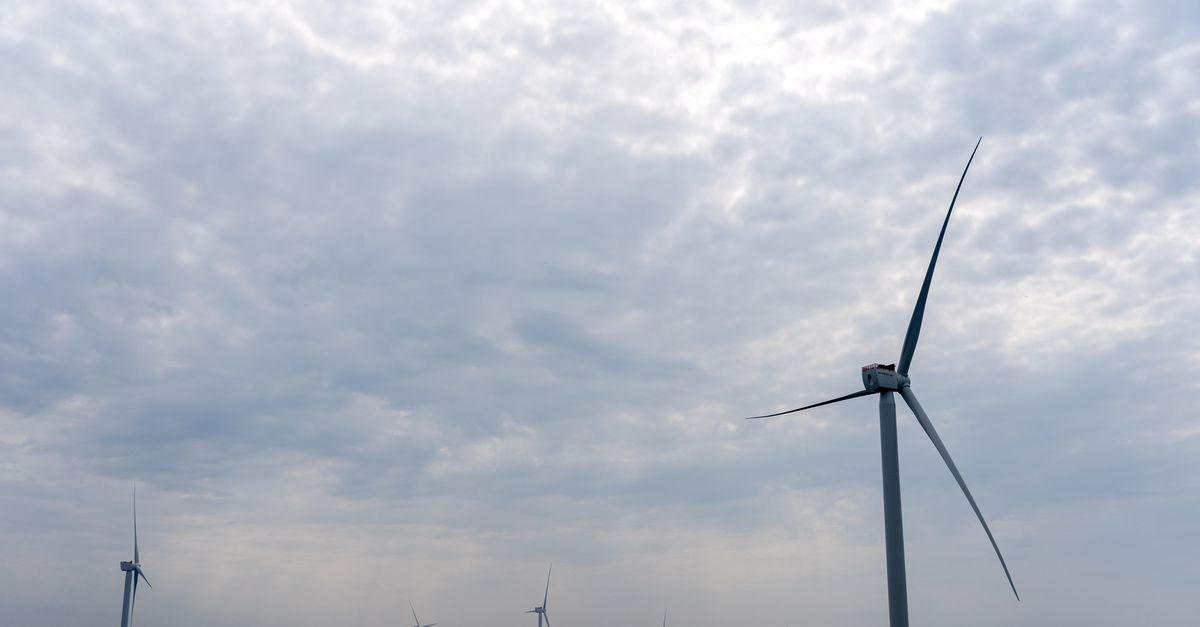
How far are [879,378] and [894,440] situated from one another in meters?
6.19

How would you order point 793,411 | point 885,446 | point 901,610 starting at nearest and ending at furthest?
point 901,610, point 885,446, point 793,411

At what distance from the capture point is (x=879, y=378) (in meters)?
78.4

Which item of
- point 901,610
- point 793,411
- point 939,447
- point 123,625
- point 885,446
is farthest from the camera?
point 123,625

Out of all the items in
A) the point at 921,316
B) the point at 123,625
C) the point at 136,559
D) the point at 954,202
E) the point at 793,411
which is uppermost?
the point at 954,202

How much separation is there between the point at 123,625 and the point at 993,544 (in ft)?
504

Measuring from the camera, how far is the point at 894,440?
74.3m

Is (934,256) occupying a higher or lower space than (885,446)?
higher

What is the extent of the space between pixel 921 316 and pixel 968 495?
656 inches

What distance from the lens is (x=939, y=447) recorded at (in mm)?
79375

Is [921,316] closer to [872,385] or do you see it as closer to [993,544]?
[872,385]

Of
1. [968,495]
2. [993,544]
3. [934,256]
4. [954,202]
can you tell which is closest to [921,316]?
[934,256]

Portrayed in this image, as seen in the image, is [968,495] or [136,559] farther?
[136,559]

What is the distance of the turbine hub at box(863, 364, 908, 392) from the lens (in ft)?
257

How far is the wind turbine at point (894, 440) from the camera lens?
226 feet
